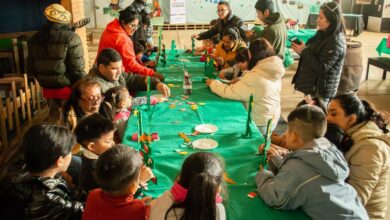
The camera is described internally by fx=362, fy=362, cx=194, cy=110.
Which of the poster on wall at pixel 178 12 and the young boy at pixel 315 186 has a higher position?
the poster on wall at pixel 178 12

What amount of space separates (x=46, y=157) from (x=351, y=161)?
1.63m

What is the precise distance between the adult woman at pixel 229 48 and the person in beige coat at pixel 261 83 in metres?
1.14

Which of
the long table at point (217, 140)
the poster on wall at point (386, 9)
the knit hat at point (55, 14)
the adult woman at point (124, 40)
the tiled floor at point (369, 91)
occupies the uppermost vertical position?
the poster on wall at point (386, 9)

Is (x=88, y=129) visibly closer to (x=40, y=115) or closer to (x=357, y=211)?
(x=357, y=211)

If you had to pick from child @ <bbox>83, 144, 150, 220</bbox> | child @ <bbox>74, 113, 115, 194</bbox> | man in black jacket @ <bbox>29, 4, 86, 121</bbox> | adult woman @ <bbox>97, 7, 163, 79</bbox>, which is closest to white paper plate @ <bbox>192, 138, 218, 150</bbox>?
child @ <bbox>74, 113, 115, 194</bbox>

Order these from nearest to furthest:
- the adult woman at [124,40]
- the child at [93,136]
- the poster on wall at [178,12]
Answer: the child at [93,136] → the adult woman at [124,40] → the poster on wall at [178,12]

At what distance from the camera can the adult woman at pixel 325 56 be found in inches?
136

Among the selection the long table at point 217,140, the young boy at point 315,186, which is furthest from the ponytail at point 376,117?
the long table at point 217,140

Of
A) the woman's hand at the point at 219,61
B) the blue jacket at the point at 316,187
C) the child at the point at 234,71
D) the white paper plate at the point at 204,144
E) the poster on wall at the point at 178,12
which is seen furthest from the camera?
the poster on wall at the point at 178,12

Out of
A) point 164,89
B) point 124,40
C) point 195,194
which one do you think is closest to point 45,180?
point 195,194

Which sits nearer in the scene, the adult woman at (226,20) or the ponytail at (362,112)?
the ponytail at (362,112)

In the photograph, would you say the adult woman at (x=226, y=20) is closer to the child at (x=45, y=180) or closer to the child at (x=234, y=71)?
the child at (x=234, y=71)

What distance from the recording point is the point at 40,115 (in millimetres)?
4383

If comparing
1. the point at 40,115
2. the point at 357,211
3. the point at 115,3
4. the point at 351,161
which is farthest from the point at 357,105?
the point at 115,3
